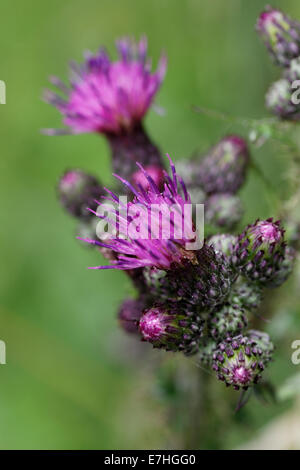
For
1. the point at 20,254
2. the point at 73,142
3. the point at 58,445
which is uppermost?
the point at 73,142

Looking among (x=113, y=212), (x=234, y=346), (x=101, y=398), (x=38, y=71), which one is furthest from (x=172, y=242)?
(x=38, y=71)

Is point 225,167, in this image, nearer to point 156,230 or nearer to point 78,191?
point 78,191

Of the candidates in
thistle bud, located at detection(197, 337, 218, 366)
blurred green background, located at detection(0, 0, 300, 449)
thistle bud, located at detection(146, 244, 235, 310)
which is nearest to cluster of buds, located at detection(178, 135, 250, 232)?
thistle bud, located at detection(146, 244, 235, 310)

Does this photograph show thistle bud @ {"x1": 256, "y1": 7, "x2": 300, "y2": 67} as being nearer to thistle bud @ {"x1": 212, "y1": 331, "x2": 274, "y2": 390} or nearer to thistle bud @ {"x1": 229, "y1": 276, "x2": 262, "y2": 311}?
thistle bud @ {"x1": 229, "y1": 276, "x2": 262, "y2": 311}

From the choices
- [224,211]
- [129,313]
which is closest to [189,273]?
[129,313]

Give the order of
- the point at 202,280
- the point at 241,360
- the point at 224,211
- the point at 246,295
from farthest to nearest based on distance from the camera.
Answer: the point at 224,211, the point at 246,295, the point at 202,280, the point at 241,360

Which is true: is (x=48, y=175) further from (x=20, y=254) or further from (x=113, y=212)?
(x=113, y=212)
